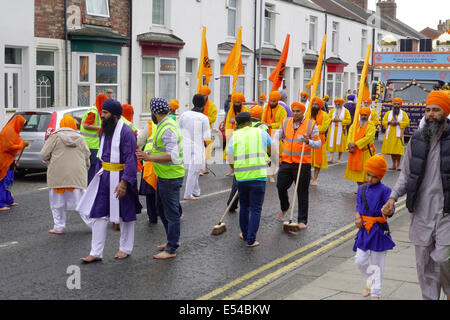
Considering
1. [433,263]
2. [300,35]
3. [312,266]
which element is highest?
[300,35]

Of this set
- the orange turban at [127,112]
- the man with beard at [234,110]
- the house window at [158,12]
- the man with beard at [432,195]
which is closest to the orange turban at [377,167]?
the man with beard at [432,195]

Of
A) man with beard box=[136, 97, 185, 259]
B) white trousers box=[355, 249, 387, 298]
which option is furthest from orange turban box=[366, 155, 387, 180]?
man with beard box=[136, 97, 185, 259]

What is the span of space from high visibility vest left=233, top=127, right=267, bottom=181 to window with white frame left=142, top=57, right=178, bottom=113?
1633cm

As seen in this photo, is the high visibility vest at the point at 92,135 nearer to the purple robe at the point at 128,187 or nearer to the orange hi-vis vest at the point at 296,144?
the orange hi-vis vest at the point at 296,144

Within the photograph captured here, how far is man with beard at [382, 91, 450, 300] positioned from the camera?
217 inches

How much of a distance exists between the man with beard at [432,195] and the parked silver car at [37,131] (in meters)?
9.86

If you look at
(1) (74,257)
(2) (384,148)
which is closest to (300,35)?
(2) (384,148)

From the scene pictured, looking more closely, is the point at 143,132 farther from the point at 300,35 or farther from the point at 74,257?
the point at 300,35

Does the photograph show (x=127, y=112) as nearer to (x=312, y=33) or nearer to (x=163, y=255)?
(x=163, y=255)

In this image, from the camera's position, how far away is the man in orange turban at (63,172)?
29.8 feet

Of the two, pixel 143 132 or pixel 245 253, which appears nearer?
pixel 245 253

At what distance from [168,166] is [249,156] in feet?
3.95
